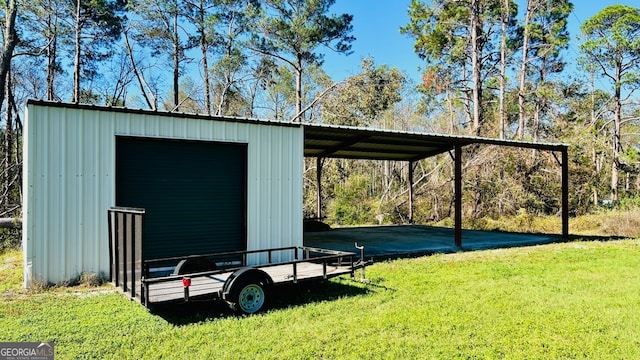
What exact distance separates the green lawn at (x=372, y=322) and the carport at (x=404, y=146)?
321 centimetres

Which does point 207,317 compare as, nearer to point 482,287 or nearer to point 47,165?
point 47,165

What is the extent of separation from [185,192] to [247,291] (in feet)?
8.27

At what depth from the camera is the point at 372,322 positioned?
4.41 m

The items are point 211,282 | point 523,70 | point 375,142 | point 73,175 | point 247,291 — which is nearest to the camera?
point 247,291

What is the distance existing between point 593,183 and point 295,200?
53.3 feet

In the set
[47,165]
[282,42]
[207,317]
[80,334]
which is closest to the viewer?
[80,334]

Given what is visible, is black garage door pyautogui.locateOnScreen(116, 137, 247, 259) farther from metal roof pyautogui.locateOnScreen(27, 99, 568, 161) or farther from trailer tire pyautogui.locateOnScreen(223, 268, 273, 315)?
trailer tire pyautogui.locateOnScreen(223, 268, 273, 315)

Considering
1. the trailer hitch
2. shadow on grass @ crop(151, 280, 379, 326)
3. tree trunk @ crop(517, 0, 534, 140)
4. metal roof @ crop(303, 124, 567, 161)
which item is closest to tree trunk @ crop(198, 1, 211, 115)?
metal roof @ crop(303, 124, 567, 161)

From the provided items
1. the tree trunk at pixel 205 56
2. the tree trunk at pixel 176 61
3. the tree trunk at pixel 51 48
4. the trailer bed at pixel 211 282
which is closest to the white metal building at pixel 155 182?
the trailer bed at pixel 211 282

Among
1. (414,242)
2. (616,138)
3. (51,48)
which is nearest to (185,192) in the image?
(414,242)

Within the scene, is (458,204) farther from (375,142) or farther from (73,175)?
(73,175)

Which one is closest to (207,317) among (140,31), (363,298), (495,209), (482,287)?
(363,298)

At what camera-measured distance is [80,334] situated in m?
4.01

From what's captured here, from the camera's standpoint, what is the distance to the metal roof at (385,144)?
9.47 m
